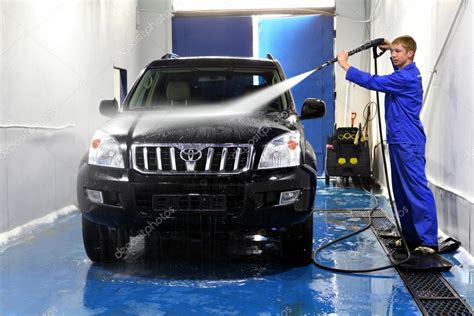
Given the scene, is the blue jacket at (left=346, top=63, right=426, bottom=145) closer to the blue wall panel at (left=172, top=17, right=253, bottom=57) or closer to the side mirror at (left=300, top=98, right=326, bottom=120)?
the side mirror at (left=300, top=98, right=326, bottom=120)

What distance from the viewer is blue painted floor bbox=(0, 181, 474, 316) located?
3205 millimetres

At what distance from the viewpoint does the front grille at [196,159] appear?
357 centimetres

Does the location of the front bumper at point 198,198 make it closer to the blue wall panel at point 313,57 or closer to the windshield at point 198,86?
the windshield at point 198,86

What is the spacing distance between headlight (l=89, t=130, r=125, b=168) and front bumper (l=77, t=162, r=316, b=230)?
0.06 metres

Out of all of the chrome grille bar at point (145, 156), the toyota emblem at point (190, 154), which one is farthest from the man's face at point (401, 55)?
the chrome grille bar at point (145, 156)

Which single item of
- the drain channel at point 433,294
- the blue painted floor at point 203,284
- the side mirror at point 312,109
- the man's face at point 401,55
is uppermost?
the man's face at point 401,55

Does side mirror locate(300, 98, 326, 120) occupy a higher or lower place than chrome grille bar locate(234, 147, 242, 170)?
higher

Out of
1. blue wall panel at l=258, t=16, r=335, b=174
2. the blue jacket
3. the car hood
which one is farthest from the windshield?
blue wall panel at l=258, t=16, r=335, b=174

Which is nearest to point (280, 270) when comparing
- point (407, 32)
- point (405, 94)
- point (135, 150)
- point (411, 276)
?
point (411, 276)

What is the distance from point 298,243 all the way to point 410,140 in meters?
1.23

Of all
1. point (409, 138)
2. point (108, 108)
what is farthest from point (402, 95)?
point (108, 108)

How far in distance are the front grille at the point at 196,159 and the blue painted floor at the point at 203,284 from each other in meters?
0.80

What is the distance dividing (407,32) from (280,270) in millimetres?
4368

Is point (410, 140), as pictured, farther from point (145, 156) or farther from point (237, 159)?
point (145, 156)
